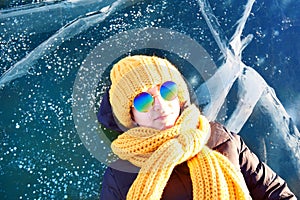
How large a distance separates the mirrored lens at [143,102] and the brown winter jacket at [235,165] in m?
0.20

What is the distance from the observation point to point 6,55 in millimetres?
1988

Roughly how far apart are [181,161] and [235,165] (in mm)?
179

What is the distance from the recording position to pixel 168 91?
5.02 ft

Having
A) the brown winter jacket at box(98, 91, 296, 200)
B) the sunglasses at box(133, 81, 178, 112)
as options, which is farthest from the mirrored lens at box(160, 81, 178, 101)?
the brown winter jacket at box(98, 91, 296, 200)

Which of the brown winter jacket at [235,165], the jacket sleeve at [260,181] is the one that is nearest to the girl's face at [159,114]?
the brown winter jacket at [235,165]

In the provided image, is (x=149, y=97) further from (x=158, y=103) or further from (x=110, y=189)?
(x=110, y=189)

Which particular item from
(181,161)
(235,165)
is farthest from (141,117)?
(235,165)

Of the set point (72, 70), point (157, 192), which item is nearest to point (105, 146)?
point (72, 70)

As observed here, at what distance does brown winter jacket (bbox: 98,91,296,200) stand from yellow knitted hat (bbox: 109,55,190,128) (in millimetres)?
134

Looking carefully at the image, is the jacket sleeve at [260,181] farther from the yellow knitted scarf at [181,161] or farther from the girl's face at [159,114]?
the girl's face at [159,114]

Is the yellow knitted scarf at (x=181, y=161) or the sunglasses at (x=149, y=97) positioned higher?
the sunglasses at (x=149, y=97)

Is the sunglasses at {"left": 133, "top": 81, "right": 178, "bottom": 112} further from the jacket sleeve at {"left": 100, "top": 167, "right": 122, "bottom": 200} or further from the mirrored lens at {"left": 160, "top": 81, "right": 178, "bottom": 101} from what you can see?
the jacket sleeve at {"left": 100, "top": 167, "right": 122, "bottom": 200}

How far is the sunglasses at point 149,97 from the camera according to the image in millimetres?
1521

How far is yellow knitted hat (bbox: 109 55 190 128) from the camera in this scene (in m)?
1.54
